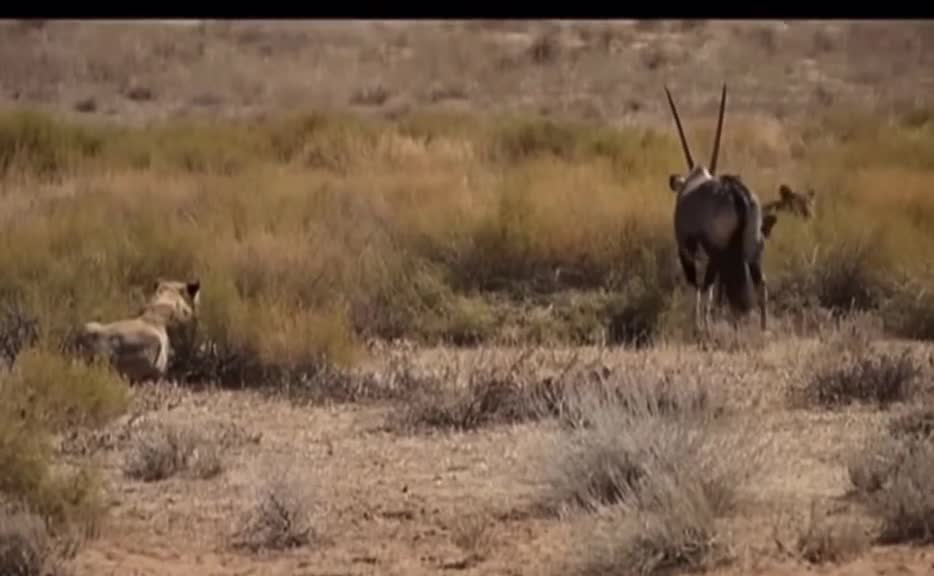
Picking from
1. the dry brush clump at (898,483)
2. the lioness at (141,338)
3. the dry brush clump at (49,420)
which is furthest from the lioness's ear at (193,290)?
the dry brush clump at (898,483)

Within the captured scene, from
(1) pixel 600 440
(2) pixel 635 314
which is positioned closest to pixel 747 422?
(1) pixel 600 440

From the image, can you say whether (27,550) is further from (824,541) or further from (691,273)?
(691,273)

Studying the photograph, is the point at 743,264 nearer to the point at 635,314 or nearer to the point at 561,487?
the point at 635,314

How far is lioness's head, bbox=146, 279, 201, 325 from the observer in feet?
49.0

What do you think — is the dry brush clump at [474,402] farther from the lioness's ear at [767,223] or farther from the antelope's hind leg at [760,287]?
the lioness's ear at [767,223]

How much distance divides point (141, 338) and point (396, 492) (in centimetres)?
351

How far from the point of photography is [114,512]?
10.9m

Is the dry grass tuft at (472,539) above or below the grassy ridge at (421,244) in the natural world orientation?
above

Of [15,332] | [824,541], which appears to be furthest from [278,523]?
[15,332]

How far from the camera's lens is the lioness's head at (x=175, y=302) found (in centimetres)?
1493

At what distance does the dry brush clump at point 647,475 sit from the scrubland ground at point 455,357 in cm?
2

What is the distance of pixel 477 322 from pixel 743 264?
94.9 inches

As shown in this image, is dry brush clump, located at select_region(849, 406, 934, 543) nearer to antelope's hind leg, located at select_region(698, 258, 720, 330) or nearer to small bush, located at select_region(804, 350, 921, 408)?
small bush, located at select_region(804, 350, 921, 408)

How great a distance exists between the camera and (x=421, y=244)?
63.1ft
